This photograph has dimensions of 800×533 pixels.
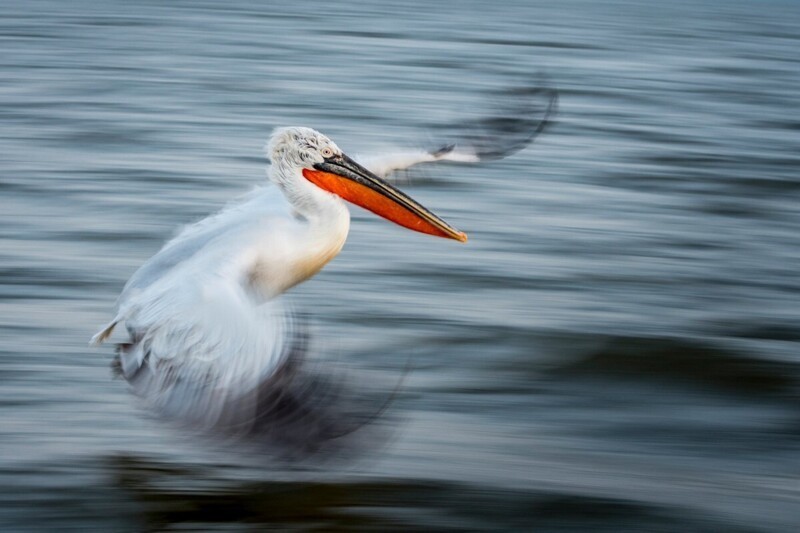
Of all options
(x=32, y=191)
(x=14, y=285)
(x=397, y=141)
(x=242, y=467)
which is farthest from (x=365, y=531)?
(x=397, y=141)

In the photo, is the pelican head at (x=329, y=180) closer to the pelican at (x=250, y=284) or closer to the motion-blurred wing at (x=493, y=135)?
the pelican at (x=250, y=284)

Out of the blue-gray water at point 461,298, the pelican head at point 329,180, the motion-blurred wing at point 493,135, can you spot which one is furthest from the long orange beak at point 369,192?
the blue-gray water at point 461,298

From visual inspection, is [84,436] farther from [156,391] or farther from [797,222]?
[797,222]

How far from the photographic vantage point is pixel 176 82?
11.1m

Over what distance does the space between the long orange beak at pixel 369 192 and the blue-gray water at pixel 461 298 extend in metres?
0.55

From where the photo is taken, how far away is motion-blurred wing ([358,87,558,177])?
5.03 metres

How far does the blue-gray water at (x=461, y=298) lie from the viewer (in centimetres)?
418

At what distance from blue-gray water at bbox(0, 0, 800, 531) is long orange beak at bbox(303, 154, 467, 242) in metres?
0.55

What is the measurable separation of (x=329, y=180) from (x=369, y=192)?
151mm

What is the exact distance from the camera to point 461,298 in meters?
5.86

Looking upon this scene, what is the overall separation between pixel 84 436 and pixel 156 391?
673mm

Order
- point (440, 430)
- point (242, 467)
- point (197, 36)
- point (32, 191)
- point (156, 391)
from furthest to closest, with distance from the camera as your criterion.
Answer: point (197, 36)
point (32, 191)
point (440, 430)
point (242, 467)
point (156, 391)

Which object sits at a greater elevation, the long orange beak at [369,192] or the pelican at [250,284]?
the long orange beak at [369,192]

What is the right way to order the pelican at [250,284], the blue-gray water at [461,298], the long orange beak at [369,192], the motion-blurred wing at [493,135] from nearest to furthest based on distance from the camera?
the pelican at [250,284], the blue-gray water at [461,298], the long orange beak at [369,192], the motion-blurred wing at [493,135]
